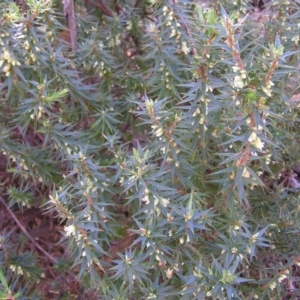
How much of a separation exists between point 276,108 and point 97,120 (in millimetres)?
771

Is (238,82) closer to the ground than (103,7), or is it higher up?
higher up

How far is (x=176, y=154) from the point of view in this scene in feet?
5.03

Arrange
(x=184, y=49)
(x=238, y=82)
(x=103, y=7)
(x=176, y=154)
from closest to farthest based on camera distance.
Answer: (x=238, y=82) → (x=176, y=154) → (x=184, y=49) → (x=103, y=7)

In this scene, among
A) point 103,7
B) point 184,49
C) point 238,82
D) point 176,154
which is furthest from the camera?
point 103,7

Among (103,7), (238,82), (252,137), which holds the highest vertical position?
(238,82)

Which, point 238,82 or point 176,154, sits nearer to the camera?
point 238,82

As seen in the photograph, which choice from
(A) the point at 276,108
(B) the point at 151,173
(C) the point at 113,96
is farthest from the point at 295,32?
(C) the point at 113,96

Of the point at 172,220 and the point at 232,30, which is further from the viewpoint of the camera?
the point at 172,220

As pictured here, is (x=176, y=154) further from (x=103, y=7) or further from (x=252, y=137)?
(x=103, y=7)

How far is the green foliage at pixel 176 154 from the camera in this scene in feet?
4.56

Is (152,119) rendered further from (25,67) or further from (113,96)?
(113,96)

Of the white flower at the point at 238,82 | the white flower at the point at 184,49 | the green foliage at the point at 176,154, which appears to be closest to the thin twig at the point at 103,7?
the green foliage at the point at 176,154

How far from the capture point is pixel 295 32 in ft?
5.67

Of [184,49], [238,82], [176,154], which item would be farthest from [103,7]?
[238,82]
